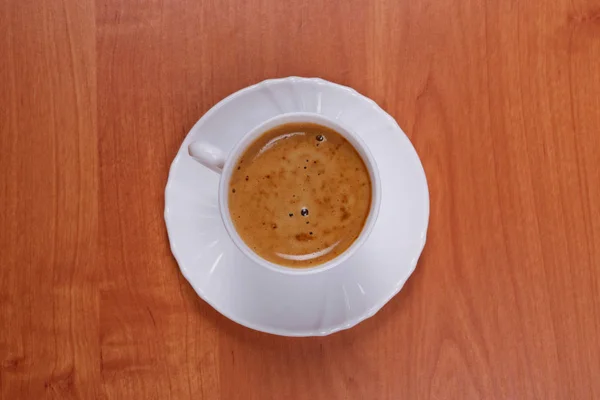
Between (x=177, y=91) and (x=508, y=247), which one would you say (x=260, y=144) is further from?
(x=508, y=247)

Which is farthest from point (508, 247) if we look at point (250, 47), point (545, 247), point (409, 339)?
point (250, 47)

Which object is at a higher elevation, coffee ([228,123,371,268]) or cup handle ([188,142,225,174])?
cup handle ([188,142,225,174])

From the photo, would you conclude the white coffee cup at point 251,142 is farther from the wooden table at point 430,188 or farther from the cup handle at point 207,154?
the wooden table at point 430,188

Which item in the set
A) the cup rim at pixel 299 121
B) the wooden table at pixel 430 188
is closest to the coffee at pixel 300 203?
the cup rim at pixel 299 121

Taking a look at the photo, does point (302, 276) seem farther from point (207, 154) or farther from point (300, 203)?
point (207, 154)

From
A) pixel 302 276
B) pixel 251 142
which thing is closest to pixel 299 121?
pixel 251 142

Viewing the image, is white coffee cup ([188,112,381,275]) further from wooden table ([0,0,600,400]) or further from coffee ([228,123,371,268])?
wooden table ([0,0,600,400])

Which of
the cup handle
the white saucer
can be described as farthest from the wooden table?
the cup handle
